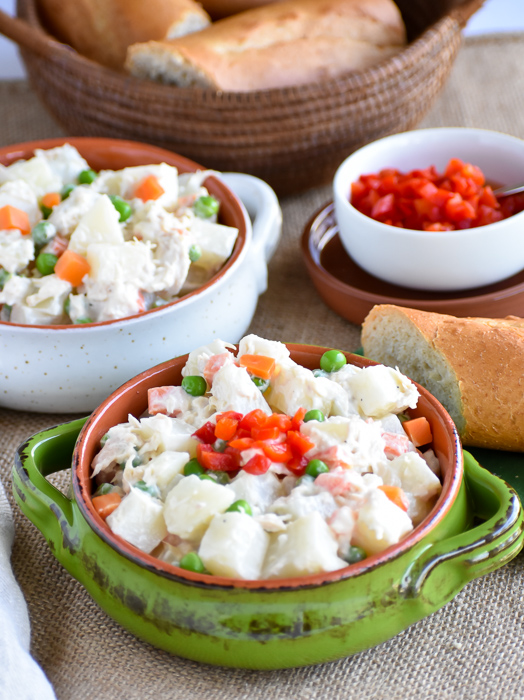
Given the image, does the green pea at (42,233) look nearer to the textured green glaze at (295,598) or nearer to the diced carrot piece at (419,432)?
the textured green glaze at (295,598)

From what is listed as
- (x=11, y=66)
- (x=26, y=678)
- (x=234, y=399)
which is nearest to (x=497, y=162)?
(x=234, y=399)

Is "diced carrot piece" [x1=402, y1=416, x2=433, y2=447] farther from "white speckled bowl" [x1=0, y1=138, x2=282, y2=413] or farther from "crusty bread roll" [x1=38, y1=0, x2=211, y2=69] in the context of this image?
"crusty bread roll" [x1=38, y1=0, x2=211, y2=69]

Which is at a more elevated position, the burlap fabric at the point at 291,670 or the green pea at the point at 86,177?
the green pea at the point at 86,177

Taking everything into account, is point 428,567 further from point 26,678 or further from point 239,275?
point 239,275

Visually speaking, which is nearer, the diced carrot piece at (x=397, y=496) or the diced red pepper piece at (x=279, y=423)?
the diced carrot piece at (x=397, y=496)

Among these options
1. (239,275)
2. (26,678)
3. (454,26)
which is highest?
(454,26)

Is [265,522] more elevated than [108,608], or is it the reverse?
[265,522]

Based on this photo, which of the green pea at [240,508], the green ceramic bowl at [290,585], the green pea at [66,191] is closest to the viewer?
the green ceramic bowl at [290,585]

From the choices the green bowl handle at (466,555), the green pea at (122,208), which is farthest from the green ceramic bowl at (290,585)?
the green pea at (122,208)

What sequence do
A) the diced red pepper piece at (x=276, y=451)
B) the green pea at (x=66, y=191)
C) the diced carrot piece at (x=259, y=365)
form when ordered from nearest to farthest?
the diced red pepper piece at (x=276, y=451) → the diced carrot piece at (x=259, y=365) → the green pea at (x=66, y=191)
